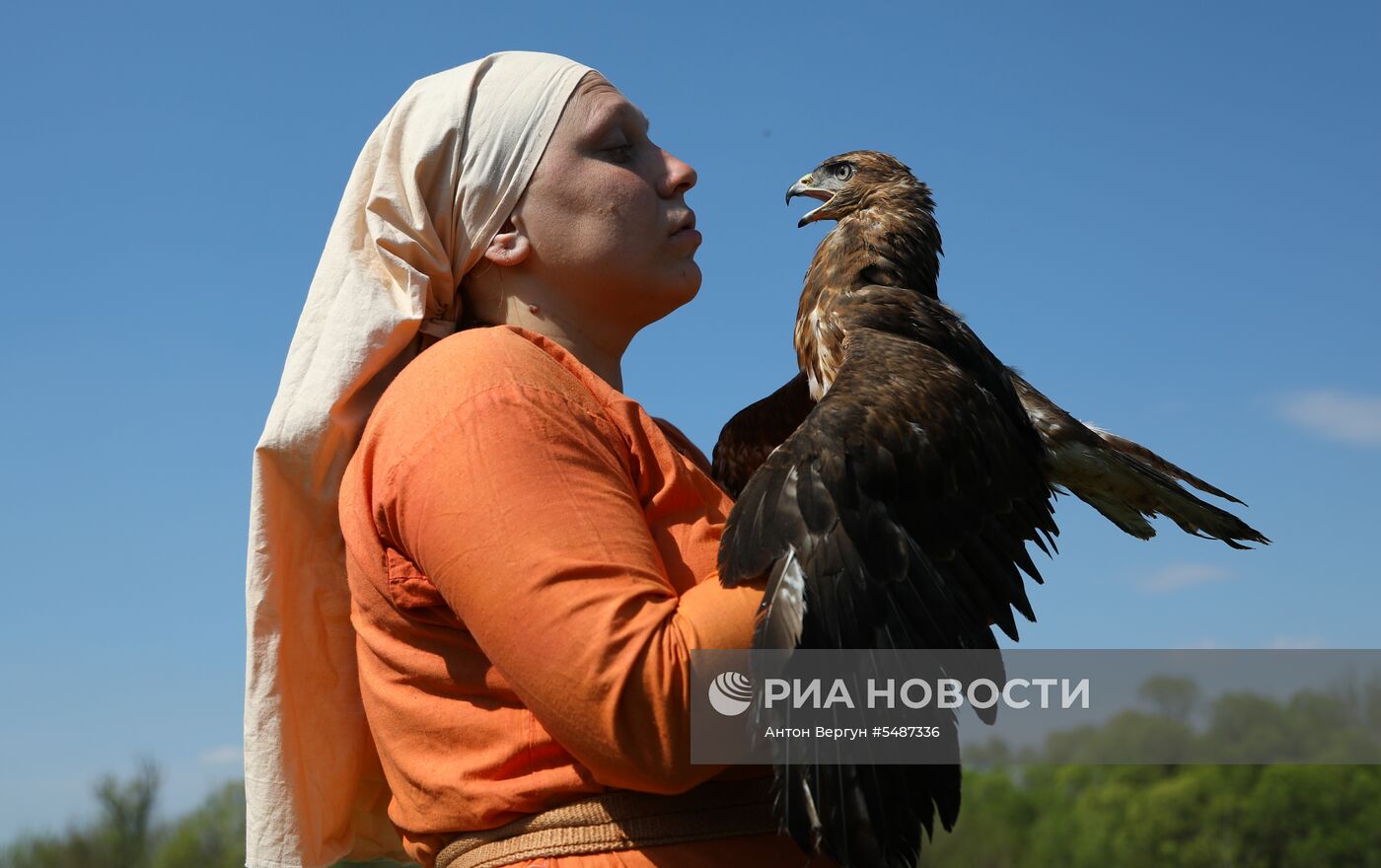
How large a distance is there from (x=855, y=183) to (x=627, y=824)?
242cm

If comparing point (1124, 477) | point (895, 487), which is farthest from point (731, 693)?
point (1124, 477)

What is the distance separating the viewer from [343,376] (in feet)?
8.68

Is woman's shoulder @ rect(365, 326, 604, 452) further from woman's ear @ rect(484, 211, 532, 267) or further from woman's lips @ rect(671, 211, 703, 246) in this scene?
woman's lips @ rect(671, 211, 703, 246)

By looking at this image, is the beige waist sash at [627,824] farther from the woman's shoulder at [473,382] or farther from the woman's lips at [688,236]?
the woman's lips at [688,236]

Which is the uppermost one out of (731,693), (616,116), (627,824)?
(616,116)

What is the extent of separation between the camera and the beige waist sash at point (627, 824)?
2.12 meters

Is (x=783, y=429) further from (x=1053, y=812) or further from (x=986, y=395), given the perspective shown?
(x=1053, y=812)

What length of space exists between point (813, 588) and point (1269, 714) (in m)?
2.21

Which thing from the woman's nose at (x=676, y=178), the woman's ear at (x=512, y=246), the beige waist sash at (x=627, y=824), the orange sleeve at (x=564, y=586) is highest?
the woman's nose at (x=676, y=178)

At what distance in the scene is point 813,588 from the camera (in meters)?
2.05

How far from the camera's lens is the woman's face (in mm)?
2762

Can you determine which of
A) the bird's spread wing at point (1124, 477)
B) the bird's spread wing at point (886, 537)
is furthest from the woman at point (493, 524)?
the bird's spread wing at point (1124, 477)

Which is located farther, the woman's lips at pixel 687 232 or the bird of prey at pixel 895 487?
the woman's lips at pixel 687 232

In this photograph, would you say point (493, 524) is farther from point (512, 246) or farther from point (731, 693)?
point (512, 246)
